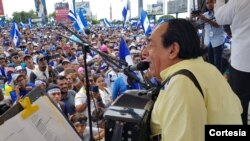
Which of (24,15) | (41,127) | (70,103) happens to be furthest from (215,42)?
(24,15)

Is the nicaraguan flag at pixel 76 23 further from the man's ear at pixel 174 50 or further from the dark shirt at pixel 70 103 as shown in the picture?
the man's ear at pixel 174 50

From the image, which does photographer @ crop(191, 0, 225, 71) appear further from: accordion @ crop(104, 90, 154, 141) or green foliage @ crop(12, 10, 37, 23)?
green foliage @ crop(12, 10, 37, 23)

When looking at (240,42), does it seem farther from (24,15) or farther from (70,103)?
(24,15)

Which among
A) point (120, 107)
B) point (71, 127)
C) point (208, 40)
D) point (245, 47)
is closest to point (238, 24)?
point (245, 47)

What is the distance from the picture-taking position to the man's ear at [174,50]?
4.96ft

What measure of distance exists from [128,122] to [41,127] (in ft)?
1.29

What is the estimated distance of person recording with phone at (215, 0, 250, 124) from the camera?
2.71 m

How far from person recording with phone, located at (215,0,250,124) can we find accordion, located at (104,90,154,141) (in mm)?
1390

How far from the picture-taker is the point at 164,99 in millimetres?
1420

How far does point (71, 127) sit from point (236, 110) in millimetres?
812

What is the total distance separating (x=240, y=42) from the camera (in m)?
2.75

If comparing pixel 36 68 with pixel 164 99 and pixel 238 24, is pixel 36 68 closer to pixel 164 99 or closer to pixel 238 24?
pixel 238 24

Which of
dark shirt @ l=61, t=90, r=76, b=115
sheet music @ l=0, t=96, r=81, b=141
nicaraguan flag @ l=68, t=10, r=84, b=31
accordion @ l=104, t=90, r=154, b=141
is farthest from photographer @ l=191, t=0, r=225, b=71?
nicaraguan flag @ l=68, t=10, r=84, b=31

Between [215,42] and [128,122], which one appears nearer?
[128,122]
